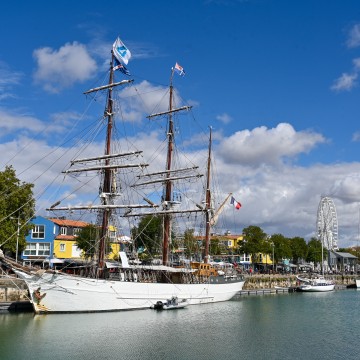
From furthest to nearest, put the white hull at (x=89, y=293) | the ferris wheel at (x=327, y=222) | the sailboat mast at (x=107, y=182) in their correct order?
the ferris wheel at (x=327, y=222) → the sailboat mast at (x=107, y=182) → the white hull at (x=89, y=293)

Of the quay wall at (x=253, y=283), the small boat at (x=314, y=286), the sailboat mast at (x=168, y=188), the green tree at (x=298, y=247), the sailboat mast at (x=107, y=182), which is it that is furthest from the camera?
the green tree at (x=298, y=247)

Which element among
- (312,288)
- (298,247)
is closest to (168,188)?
(312,288)

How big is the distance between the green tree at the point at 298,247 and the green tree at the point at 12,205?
8640 centimetres

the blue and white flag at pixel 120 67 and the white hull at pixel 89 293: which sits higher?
the blue and white flag at pixel 120 67

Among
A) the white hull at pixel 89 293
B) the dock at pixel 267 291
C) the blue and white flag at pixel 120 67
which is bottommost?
the dock at pixel 267 291

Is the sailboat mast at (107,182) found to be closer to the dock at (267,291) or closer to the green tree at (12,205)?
the green tree at (12,205)

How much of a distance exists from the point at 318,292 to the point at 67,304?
62206 mm

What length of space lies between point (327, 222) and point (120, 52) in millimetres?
107178

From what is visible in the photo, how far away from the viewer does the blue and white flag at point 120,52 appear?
56000 millimetres

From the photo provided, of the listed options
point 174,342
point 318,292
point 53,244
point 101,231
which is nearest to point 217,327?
point 174,342

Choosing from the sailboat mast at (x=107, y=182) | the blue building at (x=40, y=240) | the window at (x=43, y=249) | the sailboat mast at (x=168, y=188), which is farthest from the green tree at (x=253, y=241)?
the sailboat mast at (x=107, y=182)

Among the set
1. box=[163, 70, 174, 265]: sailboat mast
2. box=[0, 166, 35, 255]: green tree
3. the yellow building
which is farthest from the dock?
box=[0, 166, 35, 255]: green tree

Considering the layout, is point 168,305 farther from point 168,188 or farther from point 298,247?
point 298,247

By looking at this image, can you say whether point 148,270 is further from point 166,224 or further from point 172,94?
point 172,94
